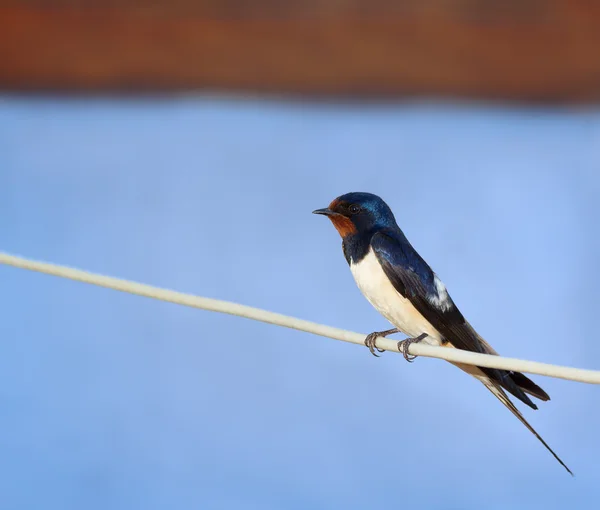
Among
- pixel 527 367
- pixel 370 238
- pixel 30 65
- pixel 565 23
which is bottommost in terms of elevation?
pixel 527 367

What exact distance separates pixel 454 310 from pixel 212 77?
4.48ft

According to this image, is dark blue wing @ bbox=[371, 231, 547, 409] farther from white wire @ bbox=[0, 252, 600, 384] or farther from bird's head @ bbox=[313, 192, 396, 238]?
white wire @ bbox=[0, 252, 600, 384]

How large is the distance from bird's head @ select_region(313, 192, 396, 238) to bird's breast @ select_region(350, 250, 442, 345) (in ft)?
0.13

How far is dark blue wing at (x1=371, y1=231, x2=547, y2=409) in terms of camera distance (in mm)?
1210

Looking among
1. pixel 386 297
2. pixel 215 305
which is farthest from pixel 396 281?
pixel 215 305

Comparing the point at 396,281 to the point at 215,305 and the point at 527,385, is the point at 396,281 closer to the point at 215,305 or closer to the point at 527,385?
the point at 527,385

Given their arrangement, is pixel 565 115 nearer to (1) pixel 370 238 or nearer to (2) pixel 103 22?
(2) pixel 103 22

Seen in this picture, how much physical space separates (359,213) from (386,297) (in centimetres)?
11

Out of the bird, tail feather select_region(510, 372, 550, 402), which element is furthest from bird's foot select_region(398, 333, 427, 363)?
tail feather select_region(510, 372, 550, 402)

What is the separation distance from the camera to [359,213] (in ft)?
4.09

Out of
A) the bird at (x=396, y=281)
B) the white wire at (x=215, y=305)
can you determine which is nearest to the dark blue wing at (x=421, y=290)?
the bird at (x=396, y=281)

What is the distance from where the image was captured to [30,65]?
93.4 inches

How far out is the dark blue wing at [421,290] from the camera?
121cm

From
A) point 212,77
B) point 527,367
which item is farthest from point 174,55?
point 527,367
